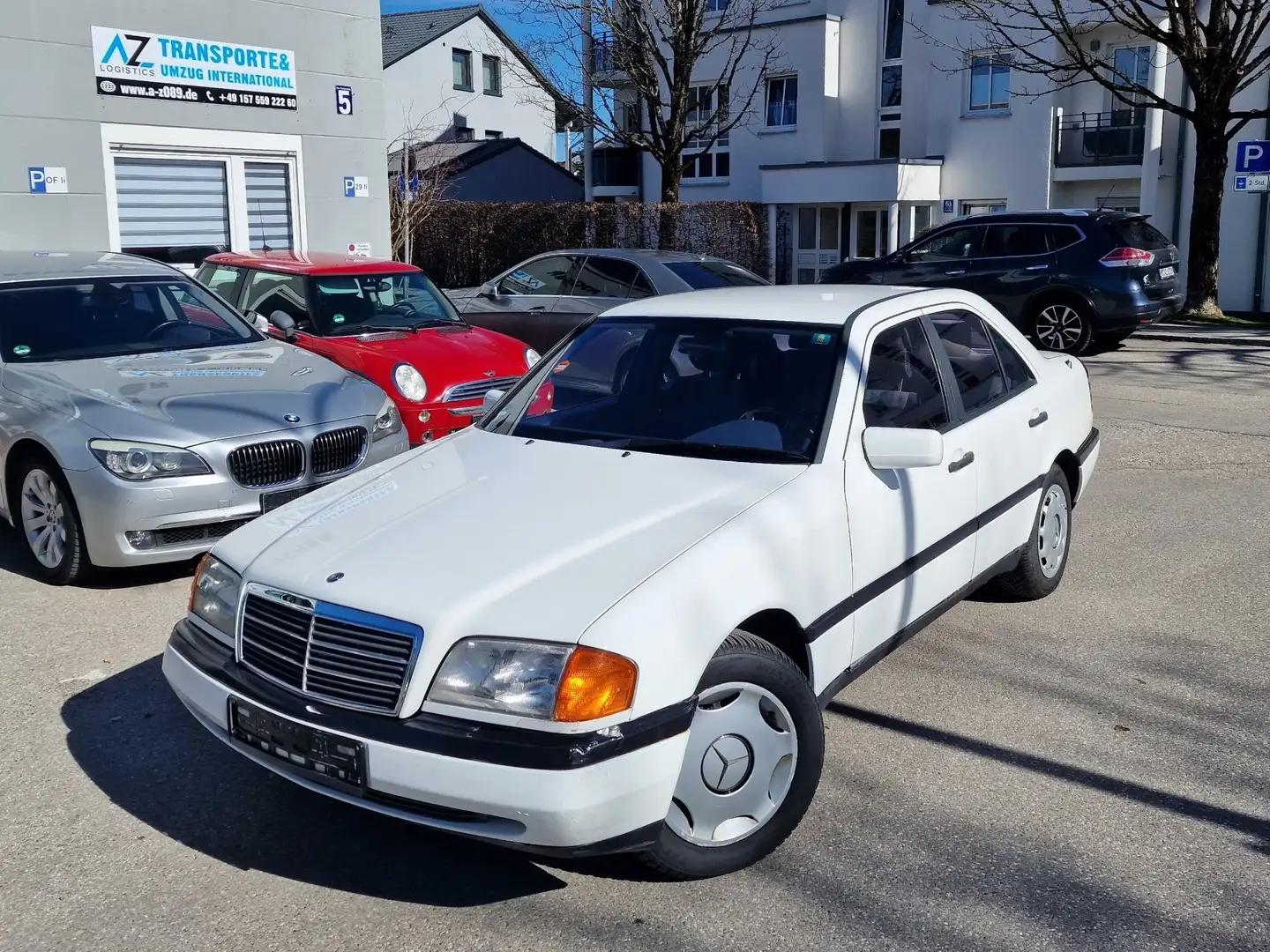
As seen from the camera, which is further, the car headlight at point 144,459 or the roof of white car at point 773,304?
the car headlight at point 144,459

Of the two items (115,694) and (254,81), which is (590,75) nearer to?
(254,81)

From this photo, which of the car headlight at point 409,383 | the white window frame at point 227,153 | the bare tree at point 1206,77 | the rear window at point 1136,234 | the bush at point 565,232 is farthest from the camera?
the bush at point 565,232

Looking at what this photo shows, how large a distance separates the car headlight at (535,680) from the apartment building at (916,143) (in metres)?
22.8

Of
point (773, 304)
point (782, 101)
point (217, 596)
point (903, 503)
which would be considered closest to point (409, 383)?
point (773, 304)

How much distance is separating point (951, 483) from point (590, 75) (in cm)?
2291

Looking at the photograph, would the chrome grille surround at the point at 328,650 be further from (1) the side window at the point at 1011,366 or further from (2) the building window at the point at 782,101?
(2) the building window at the point at 782,101

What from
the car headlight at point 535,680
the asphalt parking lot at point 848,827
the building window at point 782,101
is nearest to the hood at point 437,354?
the asphalt parking lot at point 848,827

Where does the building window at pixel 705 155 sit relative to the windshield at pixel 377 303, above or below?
above

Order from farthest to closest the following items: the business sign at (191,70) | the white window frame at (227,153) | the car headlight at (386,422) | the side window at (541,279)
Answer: the white window frame at (227,153), the business sign at (191,70), the side window at (541,279), the car headlight at (386,422)

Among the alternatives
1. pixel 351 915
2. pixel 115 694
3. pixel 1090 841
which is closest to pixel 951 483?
pixel 1090 841

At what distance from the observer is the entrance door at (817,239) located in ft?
107

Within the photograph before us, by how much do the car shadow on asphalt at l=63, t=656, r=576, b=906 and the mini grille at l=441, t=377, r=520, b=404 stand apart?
169 inches

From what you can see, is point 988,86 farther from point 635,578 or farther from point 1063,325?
point 635,578

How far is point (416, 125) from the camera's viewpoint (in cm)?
4547
